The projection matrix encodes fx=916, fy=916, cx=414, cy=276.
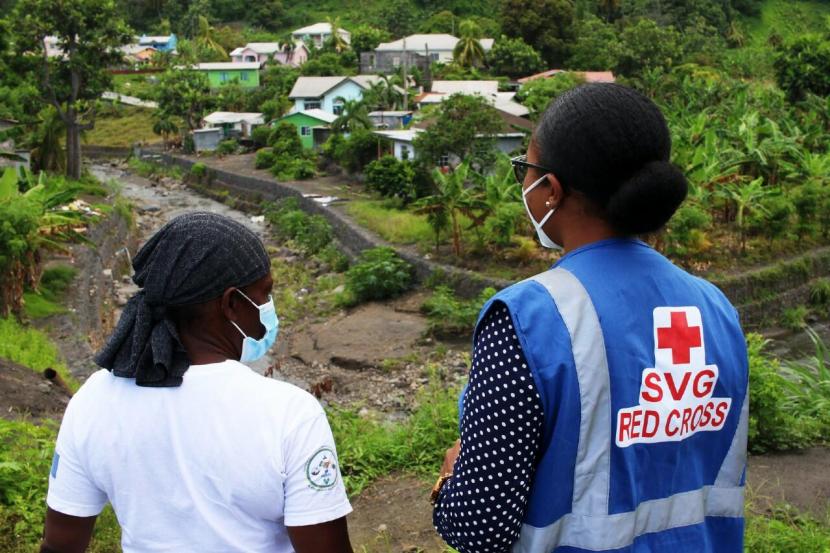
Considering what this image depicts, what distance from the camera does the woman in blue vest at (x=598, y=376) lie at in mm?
1687

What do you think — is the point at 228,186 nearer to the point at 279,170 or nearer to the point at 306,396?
the point at 279,170

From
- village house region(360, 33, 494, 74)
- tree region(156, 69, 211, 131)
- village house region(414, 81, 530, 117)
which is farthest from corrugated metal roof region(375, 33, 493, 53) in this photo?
tree region(156, 69, 211, 131)

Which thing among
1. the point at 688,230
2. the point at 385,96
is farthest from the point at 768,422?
the point at 385,96

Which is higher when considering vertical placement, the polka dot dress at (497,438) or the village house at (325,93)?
the polka dot dress at (497,438)

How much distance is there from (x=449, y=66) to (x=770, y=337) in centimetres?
3107

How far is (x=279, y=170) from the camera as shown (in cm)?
2914

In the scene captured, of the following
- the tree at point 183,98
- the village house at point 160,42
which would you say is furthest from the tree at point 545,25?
the village house at point 160,42

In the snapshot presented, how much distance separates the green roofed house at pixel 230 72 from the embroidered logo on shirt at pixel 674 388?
50.2 metres

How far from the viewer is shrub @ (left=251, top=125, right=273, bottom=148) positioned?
113ft

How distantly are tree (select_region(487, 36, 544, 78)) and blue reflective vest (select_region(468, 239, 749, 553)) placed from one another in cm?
4034

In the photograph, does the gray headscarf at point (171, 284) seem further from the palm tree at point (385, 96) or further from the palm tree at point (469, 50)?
the palm tree at point (469, 50)

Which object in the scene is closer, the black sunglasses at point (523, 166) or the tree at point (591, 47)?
the black sunglasses at point (523, 166)

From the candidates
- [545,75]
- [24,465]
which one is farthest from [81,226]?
[545,75]

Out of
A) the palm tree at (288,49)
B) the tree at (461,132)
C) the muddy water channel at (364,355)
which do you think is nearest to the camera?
the muddy water channel at (364,355)
